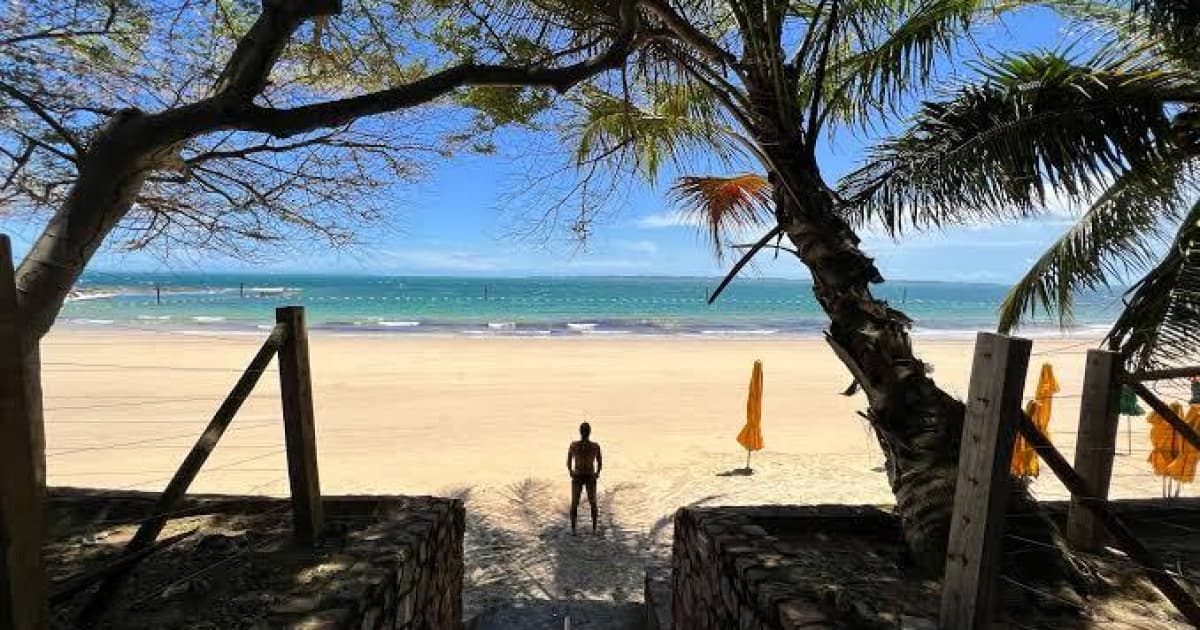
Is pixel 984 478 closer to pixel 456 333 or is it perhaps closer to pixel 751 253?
pixel 751 253

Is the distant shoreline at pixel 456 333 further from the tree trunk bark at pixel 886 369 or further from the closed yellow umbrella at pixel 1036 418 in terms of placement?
the tree trunk bark at pixel 886 369

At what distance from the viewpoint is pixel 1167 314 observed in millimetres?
3303

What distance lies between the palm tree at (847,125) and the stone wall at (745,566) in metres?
0.59

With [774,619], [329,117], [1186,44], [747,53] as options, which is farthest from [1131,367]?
[329,117]

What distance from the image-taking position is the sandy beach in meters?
7.00

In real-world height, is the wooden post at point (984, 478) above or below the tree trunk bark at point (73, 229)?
below

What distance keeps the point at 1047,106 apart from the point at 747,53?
1802 mm

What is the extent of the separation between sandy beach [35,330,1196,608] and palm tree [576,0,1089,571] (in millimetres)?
2734

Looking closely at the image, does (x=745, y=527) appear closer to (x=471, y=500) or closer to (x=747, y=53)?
(x=747, y=53)

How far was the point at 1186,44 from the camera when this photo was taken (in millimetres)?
3699

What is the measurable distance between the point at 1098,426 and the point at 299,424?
164 inches

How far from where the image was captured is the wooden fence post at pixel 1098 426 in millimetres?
3215

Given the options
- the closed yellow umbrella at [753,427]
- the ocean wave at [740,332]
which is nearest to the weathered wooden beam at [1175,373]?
the closed yellow umbrella at [753,427]

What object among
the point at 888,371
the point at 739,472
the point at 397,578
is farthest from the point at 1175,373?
the point at 739,472
